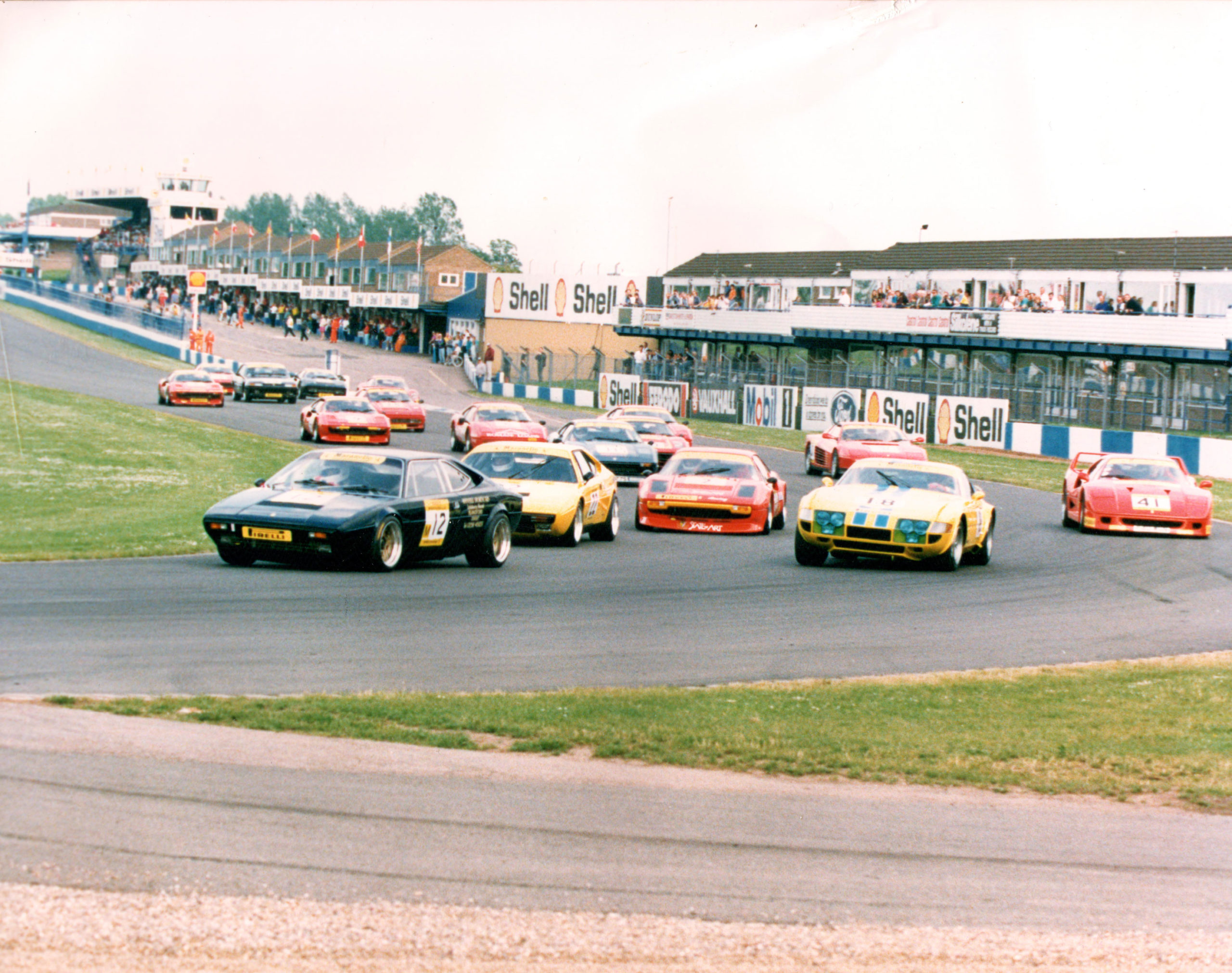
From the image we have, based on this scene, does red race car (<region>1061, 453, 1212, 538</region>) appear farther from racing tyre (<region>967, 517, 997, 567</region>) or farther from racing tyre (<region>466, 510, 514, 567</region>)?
racing tyre (<region>466, 510, 514, 567</region>)

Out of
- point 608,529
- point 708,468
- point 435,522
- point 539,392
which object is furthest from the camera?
point 539,392

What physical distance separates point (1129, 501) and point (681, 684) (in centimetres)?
1431

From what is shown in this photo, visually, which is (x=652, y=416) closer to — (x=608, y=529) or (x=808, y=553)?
(x=608, y=529)

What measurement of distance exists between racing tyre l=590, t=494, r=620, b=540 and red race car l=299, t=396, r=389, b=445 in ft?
51.9

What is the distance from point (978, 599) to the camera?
1543cm

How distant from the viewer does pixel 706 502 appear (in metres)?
21.3

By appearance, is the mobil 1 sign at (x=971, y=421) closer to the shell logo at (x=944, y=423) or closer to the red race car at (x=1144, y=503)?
the shell logo at (x=944, y=423)

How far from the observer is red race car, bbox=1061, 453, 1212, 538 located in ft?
74.2

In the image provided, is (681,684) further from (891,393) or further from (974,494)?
(891,393)

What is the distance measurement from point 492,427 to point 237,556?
18538 millimetres

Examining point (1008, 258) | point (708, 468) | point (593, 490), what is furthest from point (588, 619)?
point (1008, 258)

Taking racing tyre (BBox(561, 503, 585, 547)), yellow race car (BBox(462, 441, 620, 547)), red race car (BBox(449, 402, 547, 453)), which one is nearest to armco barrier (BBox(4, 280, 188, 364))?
red race car (BBox(449, 402, 547, 453))

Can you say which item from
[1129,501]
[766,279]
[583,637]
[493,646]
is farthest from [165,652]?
[766,279]

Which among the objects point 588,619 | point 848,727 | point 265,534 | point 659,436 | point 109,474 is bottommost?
point 109,474
